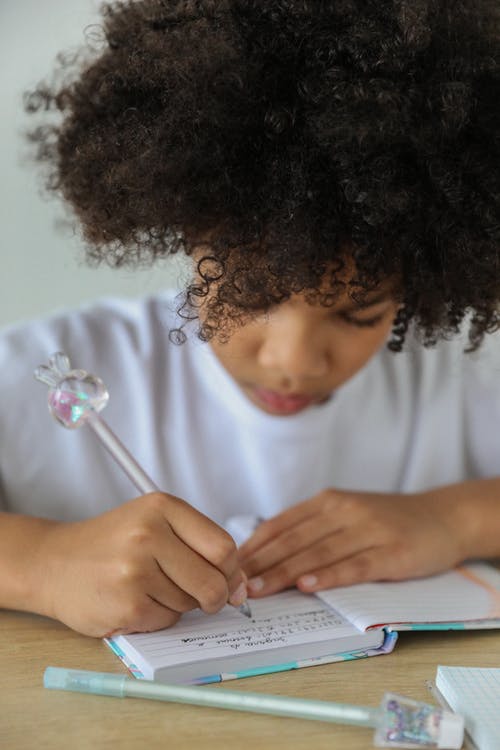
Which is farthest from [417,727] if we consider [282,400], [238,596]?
[282,400]

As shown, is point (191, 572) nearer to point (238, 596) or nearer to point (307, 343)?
point (238, 596)

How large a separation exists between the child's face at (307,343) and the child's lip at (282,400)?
0.6 inches

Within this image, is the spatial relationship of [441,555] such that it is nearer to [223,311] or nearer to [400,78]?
[223,311]

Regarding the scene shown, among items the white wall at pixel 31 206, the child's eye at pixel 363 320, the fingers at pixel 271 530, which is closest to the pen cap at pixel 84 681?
the fingers at pixel 271 530

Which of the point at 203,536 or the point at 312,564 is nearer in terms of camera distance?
the point at 203,536

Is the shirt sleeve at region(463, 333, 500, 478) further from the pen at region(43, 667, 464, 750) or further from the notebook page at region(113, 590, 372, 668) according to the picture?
the pen at region(43, 667, 464, 750)

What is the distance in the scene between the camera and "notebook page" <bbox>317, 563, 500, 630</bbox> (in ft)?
2.00

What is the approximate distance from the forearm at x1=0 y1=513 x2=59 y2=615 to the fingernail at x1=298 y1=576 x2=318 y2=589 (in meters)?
A: 0.17

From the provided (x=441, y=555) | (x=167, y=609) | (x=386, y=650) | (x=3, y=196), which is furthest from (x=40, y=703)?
(x=3, y=196)

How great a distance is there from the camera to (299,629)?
1.94 ft

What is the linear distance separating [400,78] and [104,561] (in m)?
0.35

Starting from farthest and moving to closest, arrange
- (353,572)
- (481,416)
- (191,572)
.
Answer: (481,416) → (353,572) → (191,572)

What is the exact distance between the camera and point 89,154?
26.0 inches

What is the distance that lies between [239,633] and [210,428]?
1.35 ft
